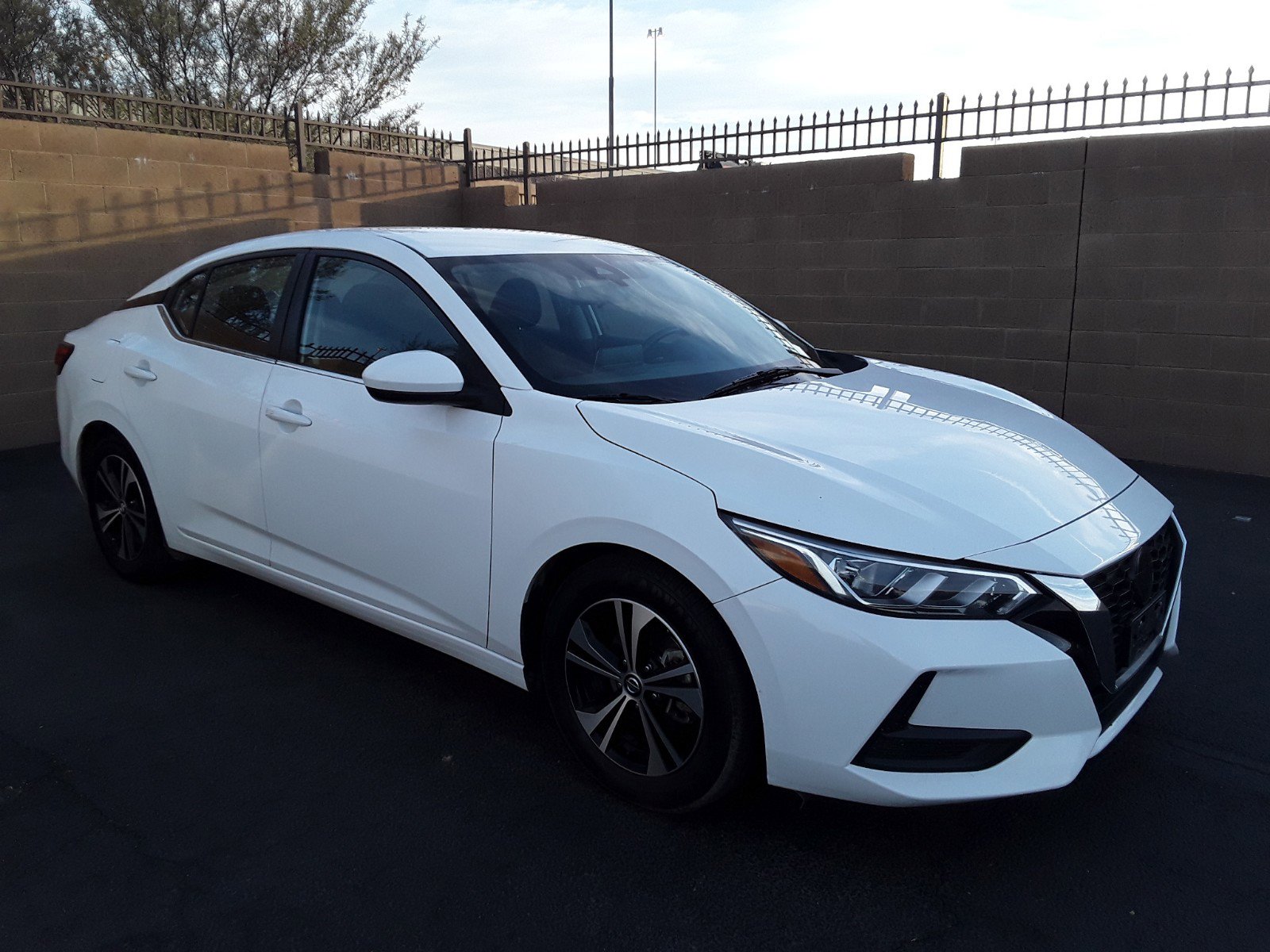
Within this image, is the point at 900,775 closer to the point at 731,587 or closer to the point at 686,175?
the point at 731,587

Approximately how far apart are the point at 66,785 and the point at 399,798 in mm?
1015

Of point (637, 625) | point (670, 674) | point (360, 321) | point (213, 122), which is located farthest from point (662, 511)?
point (213, 122)

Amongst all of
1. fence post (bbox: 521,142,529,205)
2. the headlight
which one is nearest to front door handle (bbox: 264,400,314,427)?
the headlight

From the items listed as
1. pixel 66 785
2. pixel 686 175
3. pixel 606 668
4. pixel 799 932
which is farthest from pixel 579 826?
pixel 686 175

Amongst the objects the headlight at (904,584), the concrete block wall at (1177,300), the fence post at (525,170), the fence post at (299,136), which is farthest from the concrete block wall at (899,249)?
the headlight at (904,584)

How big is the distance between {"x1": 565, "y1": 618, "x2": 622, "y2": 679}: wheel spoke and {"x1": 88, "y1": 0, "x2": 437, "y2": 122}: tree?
699 inches

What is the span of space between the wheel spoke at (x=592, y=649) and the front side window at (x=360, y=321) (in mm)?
968

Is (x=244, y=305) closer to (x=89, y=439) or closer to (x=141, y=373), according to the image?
(x=141, y=373)

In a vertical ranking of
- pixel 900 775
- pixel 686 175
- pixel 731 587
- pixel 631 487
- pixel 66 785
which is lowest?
pixel 66 785

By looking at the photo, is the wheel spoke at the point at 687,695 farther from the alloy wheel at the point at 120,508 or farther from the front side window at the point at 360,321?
the alloy wheel at the point at 120,508

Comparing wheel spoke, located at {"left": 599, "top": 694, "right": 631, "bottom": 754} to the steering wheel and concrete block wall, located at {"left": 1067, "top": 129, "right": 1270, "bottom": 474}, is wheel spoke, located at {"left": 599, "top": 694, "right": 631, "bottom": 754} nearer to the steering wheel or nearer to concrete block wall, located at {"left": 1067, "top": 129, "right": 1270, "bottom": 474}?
the steering wheel

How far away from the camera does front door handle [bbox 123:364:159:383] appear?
4340 mm

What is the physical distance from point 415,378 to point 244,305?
4.89 ft

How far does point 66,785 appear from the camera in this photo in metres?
3.09
